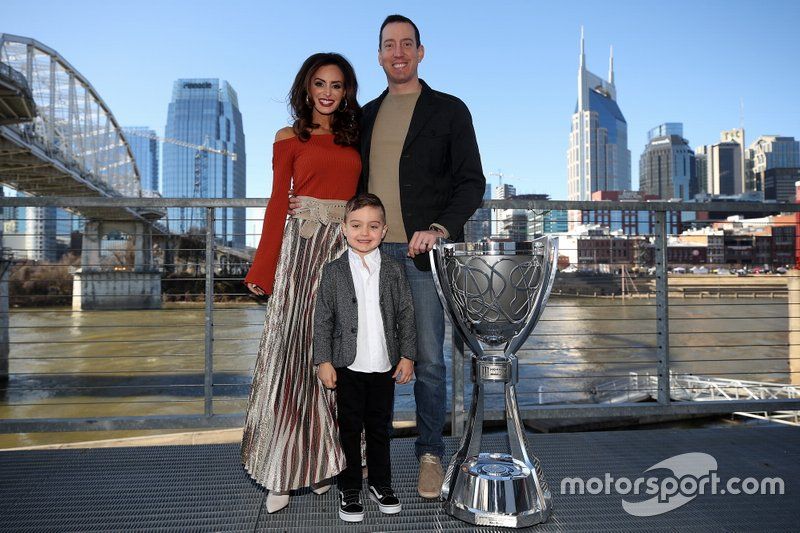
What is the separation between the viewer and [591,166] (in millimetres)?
135375

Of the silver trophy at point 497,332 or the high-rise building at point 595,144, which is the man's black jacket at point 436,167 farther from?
the high-rise building at point 595,144

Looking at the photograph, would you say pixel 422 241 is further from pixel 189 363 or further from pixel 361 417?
pixel 189 363

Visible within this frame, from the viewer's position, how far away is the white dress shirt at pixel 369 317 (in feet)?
5.25

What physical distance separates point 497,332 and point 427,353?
272 millimetres

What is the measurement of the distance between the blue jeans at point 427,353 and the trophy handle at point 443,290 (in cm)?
14

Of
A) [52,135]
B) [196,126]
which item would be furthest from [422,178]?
[196,126]

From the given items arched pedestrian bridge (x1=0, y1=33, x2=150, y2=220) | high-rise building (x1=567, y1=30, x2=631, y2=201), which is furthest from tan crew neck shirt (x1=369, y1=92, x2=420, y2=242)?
high-rise building (x1=567, y1=30, x2=631, y2=201)

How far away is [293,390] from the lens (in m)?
1.70

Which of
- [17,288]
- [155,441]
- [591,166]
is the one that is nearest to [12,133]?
[17,288]

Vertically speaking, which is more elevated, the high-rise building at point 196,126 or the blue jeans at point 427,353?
the high-rise building at point 196,126

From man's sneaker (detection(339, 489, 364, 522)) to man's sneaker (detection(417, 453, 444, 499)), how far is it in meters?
0.22

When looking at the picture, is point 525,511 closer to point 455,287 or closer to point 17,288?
point 455,287

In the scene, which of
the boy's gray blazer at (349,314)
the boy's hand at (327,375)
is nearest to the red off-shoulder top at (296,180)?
the boy's gray blazer at (349,314)

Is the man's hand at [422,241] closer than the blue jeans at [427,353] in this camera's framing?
Yes
